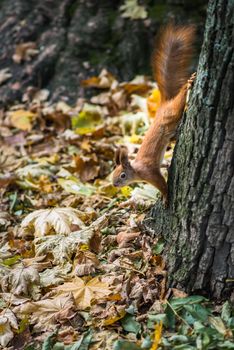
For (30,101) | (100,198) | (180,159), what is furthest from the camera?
(30,101)

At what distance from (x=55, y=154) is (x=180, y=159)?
2044 mm

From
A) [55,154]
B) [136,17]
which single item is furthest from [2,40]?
[55,154]

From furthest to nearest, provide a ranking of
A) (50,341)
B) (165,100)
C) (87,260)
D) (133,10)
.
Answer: (133,10) < (165,100) < (87,260) < (50,341)

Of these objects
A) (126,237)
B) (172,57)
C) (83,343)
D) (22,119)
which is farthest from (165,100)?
(22,119)

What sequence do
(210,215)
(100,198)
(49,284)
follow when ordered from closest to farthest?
(210,215)
(49,284)
(100,198)

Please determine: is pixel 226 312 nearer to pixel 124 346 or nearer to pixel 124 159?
pixel 124 346

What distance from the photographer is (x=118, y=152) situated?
10.7 ft

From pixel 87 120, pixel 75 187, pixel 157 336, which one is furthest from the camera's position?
pixel 87 120

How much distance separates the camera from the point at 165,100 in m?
3.32

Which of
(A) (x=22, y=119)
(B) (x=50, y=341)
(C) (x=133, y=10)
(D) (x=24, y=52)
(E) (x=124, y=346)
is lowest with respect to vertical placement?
(B) (x=50, y=341)

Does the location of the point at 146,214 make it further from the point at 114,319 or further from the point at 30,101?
the point at 30,101

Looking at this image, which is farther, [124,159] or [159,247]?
[124,159]

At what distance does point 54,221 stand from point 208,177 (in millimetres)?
1124

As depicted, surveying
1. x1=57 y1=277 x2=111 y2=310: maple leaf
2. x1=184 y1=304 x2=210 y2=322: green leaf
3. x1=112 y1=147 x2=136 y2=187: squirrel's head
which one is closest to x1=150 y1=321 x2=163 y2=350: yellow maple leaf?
x1=184 y1=304 x2=210 y2=322: green leaf
